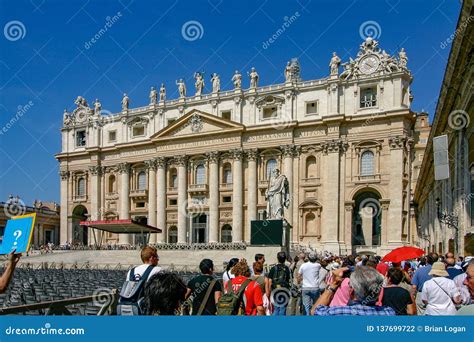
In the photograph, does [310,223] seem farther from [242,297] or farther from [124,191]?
[242,297]

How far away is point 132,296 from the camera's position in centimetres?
484

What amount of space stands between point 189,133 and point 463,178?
40.1 m

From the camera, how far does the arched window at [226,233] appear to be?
52.5 m

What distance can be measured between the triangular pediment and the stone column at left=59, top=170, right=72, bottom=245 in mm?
16624

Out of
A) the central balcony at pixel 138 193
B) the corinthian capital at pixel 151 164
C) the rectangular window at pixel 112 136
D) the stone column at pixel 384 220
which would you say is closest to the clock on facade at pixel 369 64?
the stone column at pixel 384 220


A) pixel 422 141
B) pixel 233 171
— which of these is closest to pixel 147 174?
pixel 233 171

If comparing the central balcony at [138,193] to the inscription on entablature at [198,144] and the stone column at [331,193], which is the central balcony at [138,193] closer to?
the inscription on entablature at [198,144]

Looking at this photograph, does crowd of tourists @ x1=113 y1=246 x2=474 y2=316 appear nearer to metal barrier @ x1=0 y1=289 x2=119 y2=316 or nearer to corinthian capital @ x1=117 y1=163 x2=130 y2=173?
metal barrier @ x1=0 y1=289 x2=119 y2=316

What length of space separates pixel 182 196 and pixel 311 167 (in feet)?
49.6

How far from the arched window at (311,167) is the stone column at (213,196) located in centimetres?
1004

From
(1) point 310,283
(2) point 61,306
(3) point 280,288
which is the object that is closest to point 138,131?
(1) point 310,283

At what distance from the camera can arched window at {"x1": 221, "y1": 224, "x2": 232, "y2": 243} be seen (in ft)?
172

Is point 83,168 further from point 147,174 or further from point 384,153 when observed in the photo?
point 384,153

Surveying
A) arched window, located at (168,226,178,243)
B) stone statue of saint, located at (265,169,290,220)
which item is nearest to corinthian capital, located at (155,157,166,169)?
arched window, located at (168,226,178,243)
